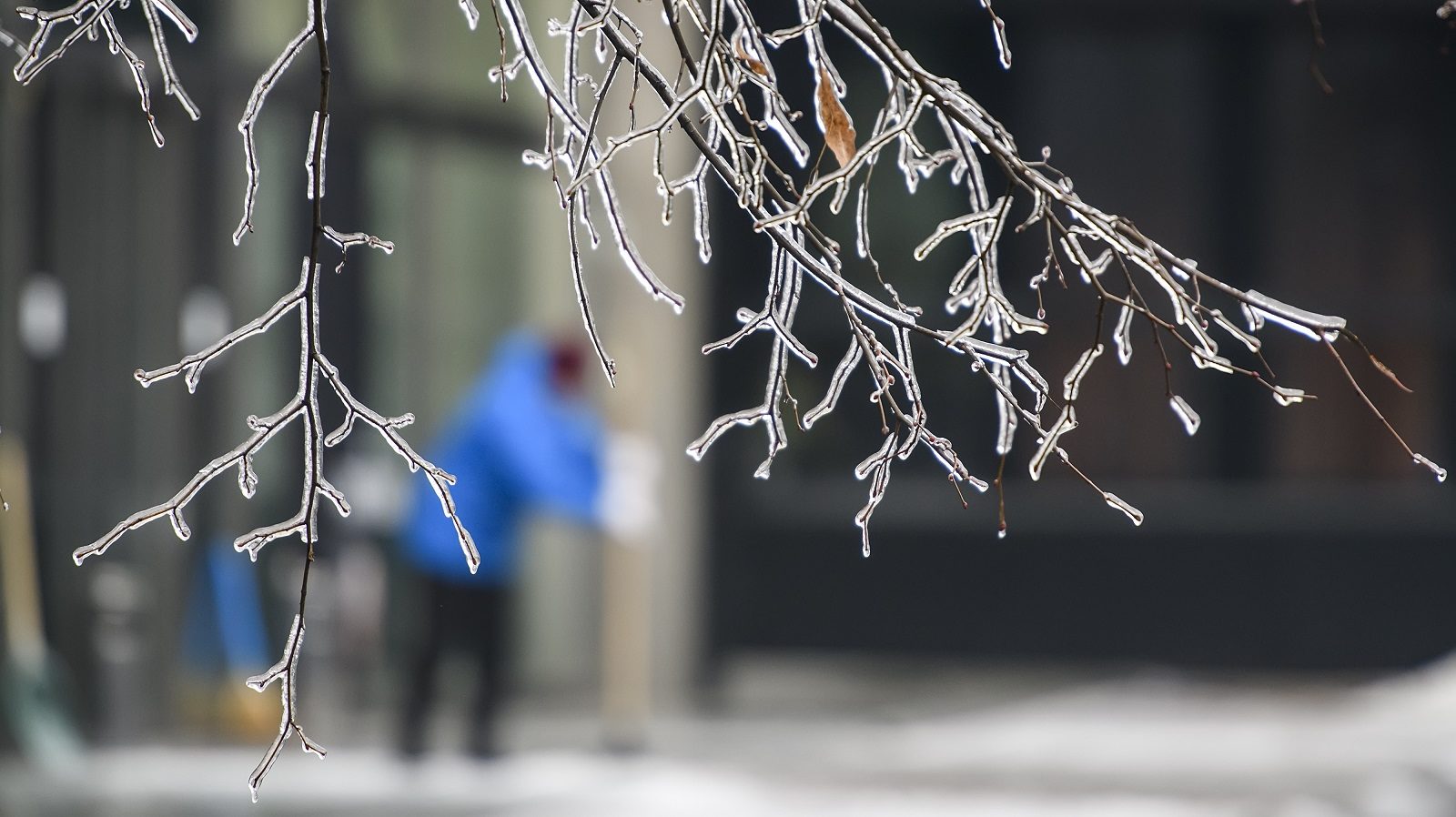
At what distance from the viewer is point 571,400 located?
912 cm

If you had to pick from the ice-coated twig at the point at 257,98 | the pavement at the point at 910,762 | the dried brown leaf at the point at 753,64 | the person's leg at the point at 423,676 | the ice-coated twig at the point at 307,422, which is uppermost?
the dried brown leaf at the point at 753,64

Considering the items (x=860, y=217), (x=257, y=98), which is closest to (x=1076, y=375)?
(x=860, y=217)

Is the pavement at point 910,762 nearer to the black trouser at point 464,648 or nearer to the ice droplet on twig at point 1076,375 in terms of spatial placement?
the black trouser at point 464,648

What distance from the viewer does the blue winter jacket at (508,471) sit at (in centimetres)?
862

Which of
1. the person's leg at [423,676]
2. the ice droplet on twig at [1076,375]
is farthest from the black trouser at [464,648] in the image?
the ice droplet on twig at [1076,375]

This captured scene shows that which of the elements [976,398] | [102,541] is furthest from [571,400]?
[102,541]

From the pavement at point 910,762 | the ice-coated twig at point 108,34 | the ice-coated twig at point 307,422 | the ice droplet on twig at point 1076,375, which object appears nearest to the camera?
the ice-coated twig at point 307,422

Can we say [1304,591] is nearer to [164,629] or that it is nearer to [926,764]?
[926,764]

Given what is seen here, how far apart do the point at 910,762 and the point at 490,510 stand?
95.1 inches

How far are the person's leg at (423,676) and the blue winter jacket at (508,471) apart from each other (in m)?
0.12

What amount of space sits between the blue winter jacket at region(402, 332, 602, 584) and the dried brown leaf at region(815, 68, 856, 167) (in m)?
6.10

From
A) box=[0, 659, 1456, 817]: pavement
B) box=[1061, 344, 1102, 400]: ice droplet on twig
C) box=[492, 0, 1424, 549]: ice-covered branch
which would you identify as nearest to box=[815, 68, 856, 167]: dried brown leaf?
box=[492, 0, 1424, 549]: ice-covered branch

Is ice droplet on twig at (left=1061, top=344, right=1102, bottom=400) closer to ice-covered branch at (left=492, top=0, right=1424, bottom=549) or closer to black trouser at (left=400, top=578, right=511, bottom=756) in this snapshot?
ice-covered branch at (left=492, top=0, right=1424, bottom=549)

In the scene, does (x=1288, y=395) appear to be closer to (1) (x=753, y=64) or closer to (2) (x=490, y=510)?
(1) (x=753, y=64)
